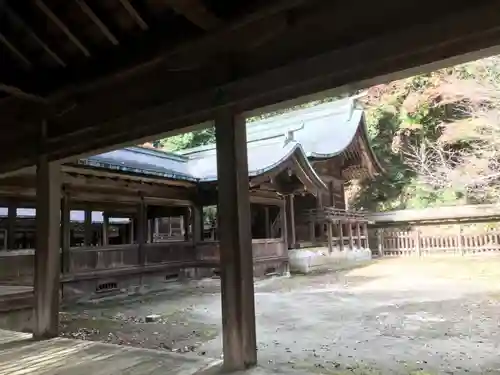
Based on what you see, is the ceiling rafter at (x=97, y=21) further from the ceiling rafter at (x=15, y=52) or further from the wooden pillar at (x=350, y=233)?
the wooden pillar at (x=350, y=233)

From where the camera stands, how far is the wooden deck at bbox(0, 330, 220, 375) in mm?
3186

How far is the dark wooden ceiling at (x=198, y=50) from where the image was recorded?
8.06 feet

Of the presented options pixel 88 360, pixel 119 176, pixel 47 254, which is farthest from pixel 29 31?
pixel 119 176

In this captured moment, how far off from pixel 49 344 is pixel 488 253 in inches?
716

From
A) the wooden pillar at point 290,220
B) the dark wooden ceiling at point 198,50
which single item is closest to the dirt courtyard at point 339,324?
the dark wooden ceiling at point 198,50

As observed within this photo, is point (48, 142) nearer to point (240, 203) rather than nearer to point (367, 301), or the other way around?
point (240, 203)

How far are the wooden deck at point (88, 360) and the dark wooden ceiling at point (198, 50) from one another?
179 cm

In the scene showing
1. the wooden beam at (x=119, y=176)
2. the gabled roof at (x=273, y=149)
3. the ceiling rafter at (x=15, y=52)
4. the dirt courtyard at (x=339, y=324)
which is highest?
the gabled roof at (x=273, y=149)

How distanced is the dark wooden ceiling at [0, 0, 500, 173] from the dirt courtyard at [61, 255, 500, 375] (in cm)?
201

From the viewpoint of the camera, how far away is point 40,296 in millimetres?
4391

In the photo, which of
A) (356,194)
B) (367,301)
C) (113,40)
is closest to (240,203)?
(113,40)

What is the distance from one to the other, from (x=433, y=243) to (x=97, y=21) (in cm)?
1924

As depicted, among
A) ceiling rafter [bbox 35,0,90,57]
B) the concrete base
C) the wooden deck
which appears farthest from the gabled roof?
ceiling rafter [bbox 35,0,90,57]

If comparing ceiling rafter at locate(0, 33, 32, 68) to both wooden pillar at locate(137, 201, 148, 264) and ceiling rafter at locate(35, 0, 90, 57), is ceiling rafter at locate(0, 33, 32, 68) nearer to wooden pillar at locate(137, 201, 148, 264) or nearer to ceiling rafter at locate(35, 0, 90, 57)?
ceiling rafter at locate(35, 0, 90, 57)
